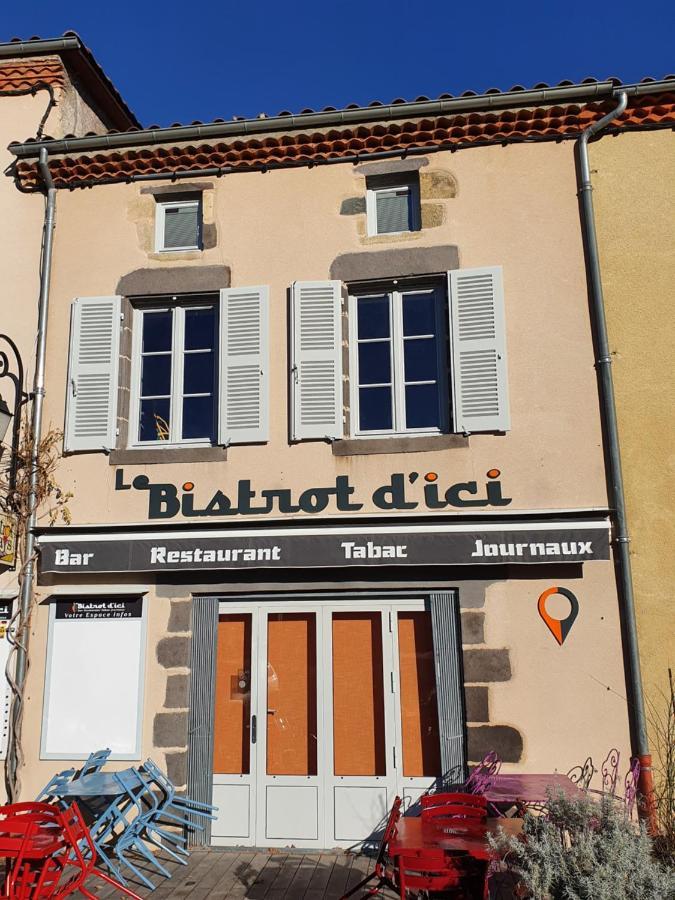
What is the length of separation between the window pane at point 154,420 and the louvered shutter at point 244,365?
0.63 m

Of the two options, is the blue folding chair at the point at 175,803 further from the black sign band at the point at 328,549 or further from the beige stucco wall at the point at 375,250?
the beige stucco wall at the point at 375,250

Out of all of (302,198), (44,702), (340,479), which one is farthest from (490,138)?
(44,702)

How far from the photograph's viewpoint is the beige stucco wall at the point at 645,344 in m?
6.19

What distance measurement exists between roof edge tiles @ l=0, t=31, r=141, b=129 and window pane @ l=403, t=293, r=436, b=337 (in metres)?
4.28

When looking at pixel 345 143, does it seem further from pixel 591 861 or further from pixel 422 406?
pixel 591 861

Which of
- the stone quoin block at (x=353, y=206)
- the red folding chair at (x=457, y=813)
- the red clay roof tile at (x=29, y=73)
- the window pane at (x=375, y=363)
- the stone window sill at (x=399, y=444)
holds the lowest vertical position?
the red folding chair at (x=457, y=813)

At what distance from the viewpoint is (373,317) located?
7.33 m

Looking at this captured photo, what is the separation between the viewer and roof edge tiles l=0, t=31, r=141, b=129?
7.95 metres

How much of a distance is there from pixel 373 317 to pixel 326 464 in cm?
152

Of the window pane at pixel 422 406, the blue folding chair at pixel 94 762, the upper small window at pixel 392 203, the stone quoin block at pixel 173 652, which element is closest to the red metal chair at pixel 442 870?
the stone quoin block at pixel 173 652

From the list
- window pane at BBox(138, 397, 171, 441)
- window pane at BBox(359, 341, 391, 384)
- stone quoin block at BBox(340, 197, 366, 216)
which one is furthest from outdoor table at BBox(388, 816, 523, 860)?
stone quoin block at BBox(340, 197, 366, 216)

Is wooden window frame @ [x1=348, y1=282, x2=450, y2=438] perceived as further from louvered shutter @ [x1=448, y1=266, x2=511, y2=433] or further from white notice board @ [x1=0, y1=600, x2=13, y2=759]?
white notice board @ [x1=0, y1=600, x2=13, y2=759]

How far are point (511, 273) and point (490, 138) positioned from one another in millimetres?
1324

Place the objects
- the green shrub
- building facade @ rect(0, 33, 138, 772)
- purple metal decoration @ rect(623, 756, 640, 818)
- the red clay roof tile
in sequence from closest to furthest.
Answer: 1. the green shrub
2. purple metal decoration @ rect(623, 756, 640, 818)
3. building facade @ rect(0, 33, 138, 772)
4. the red clay roof tile
